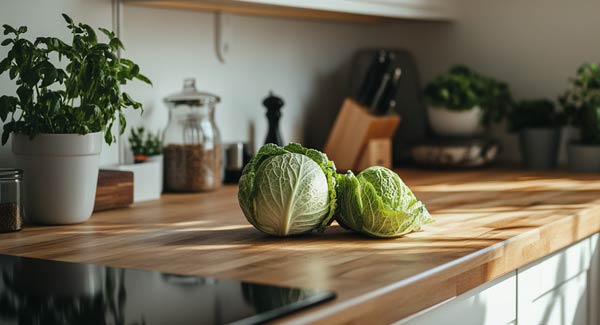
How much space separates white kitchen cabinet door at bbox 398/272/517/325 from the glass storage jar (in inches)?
36.4

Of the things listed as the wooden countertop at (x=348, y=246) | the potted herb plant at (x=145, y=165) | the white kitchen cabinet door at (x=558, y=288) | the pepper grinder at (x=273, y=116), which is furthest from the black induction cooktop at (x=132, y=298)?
the pepper grinder at (x=273, y=116)

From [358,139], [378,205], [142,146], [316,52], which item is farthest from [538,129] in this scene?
[378,205]

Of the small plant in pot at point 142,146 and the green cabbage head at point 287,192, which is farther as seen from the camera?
the small plant in pot at point 142,146

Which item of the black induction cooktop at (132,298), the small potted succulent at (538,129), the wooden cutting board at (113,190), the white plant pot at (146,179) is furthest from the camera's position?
the small potted succulent at (538,129)

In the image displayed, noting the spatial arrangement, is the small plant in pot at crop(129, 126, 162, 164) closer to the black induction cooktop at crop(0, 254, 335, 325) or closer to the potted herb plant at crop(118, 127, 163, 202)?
the potted herb plant at crop(118, 127, 163, 202)

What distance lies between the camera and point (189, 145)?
2.22m

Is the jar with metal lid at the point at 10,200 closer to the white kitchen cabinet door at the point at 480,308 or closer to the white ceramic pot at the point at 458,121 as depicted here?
the white kitchen cabinet door at the point at 480,308

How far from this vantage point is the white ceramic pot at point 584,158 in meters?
2.63

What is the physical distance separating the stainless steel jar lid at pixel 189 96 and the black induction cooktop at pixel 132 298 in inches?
38.0

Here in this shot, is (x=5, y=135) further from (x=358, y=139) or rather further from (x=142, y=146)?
(x=358, y=139)

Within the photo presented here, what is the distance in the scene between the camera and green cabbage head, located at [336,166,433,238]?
4.95 ft

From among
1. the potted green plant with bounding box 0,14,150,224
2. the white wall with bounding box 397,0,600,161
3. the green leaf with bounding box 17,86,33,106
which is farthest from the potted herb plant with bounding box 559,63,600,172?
the green leaf with bounding box 17,86,33,106

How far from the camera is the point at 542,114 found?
277 cm

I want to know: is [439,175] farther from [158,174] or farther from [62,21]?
[62,21]
